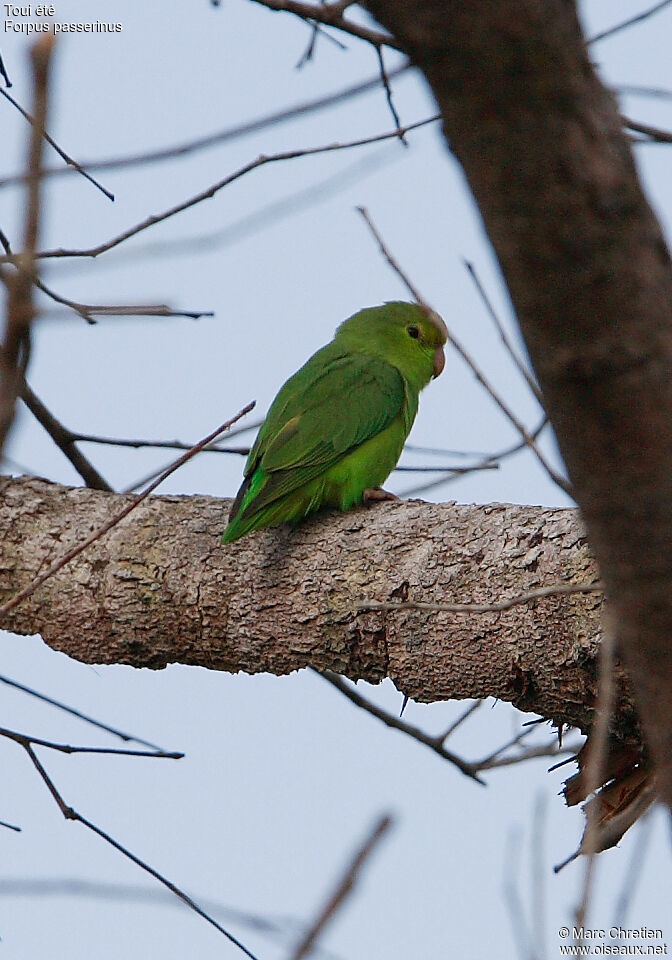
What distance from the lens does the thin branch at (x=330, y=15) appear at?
8.30 feet

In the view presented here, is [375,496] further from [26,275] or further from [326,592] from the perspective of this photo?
[26,275]

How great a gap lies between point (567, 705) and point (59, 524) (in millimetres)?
1870

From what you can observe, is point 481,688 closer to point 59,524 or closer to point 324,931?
point 59,524

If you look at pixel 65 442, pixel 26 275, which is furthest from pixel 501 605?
pixel 65 442

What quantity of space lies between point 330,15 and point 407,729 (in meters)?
2.41

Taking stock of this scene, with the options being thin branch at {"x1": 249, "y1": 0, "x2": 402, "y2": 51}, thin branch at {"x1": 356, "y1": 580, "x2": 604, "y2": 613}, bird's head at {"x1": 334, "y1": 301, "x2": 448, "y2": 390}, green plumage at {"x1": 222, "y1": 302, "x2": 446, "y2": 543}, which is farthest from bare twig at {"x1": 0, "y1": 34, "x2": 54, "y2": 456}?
bird's head at {"x1": 334, "y1": 301, "x2": 448, "y2": 390}

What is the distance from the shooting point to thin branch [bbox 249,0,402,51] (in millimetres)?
2529

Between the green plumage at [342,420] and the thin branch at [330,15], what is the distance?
926 millimetres

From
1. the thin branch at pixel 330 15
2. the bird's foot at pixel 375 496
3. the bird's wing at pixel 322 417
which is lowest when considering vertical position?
the bird's foot at pixel 375 496

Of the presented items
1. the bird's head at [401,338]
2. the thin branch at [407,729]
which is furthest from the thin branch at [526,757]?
the bird's head at [401,338]

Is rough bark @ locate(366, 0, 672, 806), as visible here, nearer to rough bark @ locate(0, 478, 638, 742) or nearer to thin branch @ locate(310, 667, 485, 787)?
rough bark @ locate(0, 478, 638, 742)

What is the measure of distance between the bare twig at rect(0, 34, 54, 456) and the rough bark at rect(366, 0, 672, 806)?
1.18 feet

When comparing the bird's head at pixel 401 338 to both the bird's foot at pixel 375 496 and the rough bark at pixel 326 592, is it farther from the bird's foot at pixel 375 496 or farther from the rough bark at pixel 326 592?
the rough bark at pixel 326 592

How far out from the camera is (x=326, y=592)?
3193 mm
